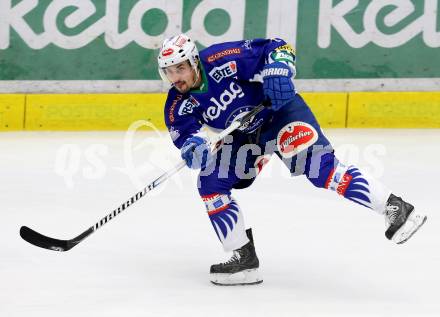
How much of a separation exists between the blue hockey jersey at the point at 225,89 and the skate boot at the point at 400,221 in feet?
2.25

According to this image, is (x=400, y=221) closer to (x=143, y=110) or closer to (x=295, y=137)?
(x=295, y=137)

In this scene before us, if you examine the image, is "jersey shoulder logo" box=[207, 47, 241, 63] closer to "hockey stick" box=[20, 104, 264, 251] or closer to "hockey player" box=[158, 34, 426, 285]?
"hockey player" box=[158, 34, 426, 285]

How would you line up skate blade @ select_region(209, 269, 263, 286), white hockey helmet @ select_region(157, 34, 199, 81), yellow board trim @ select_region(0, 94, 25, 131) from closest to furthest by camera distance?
white hockey helmet @ select_region(157, 34, 199, 81)
skate blade @ select_region(209, 269, 263, 286)
yellow board trim @ select_region(0, 94, 25, 131)

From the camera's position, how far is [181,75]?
14.5 feet

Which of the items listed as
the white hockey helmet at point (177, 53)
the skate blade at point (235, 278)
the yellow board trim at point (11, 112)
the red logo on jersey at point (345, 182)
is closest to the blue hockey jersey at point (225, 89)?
the white hockey helmet at point (177, 53)

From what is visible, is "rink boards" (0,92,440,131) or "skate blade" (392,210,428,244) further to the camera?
"rink boards" (0,92,440,131)

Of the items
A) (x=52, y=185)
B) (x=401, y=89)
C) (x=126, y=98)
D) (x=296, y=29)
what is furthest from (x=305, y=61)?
(x=52, y=185)

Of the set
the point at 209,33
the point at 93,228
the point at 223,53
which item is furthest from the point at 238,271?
the point at 209,33

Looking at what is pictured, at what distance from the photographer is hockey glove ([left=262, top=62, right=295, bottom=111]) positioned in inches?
172

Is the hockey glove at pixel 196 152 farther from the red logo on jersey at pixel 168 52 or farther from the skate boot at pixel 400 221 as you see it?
the skate boot at pixel 400 221

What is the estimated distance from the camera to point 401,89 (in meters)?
8.68

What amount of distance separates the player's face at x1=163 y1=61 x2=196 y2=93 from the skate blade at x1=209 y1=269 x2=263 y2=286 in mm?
793

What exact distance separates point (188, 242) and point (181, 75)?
47.8 inches

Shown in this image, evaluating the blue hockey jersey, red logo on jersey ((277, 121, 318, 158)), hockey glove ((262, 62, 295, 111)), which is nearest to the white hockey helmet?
the blue hockey jersey
